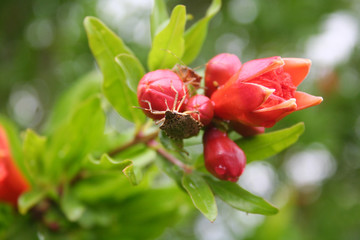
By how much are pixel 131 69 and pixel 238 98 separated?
349 millimetres

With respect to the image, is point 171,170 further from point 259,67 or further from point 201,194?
point 259,67

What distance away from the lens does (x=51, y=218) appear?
150cm

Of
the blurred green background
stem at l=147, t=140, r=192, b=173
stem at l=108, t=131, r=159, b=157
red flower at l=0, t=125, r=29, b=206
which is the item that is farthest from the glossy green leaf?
the blurred green background

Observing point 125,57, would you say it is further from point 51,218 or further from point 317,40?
point 317,40

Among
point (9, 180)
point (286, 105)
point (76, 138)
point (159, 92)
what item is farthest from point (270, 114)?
point (9, 180)

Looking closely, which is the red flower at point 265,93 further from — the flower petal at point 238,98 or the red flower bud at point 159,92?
the red flower bud at point 159,92

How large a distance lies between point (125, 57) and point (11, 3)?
2.22 metres

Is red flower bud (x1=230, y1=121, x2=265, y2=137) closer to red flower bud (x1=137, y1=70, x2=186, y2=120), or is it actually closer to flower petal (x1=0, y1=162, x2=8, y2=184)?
red flower bud (x1=137, y1=70, x2=186, y2=120)

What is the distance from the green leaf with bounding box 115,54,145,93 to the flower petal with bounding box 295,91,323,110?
1.53 ft

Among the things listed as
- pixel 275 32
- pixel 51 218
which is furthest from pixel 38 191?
pixel 275 32

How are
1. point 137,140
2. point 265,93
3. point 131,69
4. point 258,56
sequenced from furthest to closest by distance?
point 258,56 → point 137,140 → point 131,69 → point 265,93

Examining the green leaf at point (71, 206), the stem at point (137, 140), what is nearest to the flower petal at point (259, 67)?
the stem at point (137, 140)

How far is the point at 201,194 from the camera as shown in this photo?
3.50 feet

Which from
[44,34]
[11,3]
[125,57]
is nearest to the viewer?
[125,57]
